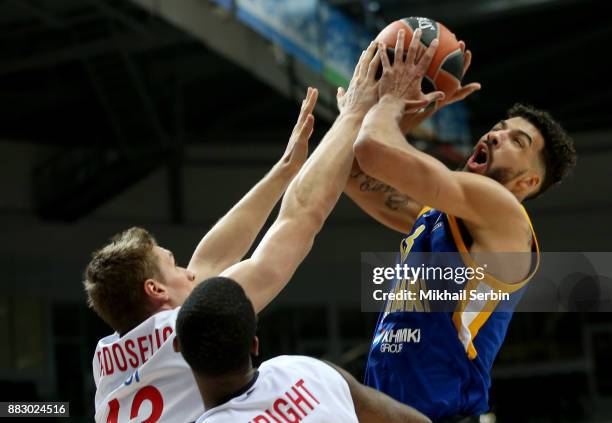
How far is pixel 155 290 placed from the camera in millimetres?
3406

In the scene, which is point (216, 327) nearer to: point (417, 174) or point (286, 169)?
point (417, 174)

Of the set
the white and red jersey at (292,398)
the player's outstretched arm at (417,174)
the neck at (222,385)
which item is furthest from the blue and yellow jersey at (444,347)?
the neck at (222,385)

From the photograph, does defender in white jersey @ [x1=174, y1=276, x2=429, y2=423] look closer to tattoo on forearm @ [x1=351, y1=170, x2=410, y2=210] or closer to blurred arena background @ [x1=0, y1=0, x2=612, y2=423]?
tattoo on forearm @ [x1=351, y1=170, x2=410, y2=210]

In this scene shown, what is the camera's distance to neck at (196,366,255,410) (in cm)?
260

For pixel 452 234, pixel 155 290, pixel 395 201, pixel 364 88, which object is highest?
pixel 364 88

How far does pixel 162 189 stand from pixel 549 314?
789 centimetres

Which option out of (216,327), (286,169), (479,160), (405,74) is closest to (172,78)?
(286,169)

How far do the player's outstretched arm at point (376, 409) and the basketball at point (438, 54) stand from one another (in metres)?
1.63

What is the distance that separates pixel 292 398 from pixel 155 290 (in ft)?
2.92

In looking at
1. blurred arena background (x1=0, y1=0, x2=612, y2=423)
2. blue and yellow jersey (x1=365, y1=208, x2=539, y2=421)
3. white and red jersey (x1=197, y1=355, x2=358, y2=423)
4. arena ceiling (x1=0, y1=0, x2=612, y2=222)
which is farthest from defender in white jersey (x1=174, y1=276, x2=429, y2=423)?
blurred arena background (x1=0, y1=0, x2=612, y2=423)

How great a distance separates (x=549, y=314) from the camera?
19.4 meters

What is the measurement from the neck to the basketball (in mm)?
1805

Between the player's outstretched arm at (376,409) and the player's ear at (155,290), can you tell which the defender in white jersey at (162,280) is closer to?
the player's ear at (155,290)

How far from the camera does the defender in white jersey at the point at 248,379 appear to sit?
98.1 inches
